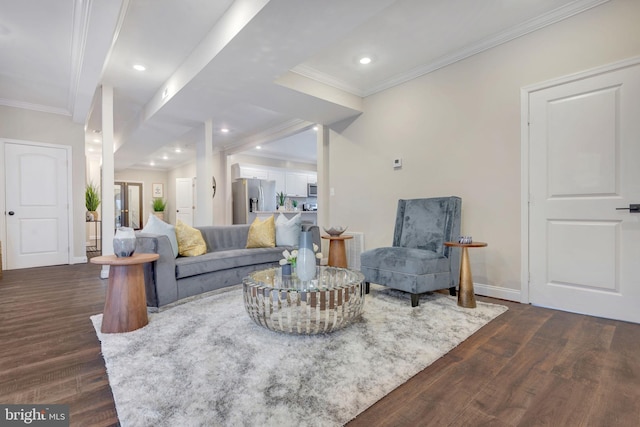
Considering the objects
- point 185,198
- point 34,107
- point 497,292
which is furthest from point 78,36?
point 185,198

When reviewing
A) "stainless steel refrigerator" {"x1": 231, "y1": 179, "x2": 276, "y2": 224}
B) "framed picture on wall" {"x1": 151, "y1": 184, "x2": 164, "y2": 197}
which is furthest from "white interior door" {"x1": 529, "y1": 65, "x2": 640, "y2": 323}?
"framed picture on wall" {"x1": 151, "y1": 184, "x2": 164, "y2": 197}

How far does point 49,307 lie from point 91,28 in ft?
8.46

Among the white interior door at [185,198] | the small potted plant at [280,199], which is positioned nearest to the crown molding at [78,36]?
the small potted plant at [280,199]

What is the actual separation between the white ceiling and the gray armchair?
1701 mm

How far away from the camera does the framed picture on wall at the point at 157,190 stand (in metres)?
11.0

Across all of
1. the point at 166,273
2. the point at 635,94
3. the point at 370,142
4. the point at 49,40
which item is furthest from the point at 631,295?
the point at 49,40

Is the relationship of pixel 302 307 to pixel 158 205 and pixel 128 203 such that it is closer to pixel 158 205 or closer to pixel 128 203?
pixel 158 205

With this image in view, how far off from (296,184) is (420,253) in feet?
21.0

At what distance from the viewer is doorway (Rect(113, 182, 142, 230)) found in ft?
34.5

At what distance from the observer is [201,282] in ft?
9.97

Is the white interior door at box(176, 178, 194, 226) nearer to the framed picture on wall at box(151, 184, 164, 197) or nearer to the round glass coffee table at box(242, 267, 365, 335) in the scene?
the framed picture on wall at box(151, 184, 164, 197)

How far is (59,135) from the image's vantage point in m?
5.21

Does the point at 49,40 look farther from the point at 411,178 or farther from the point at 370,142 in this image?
the point at 411,178

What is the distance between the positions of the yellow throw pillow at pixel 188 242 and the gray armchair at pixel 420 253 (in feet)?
5.86
